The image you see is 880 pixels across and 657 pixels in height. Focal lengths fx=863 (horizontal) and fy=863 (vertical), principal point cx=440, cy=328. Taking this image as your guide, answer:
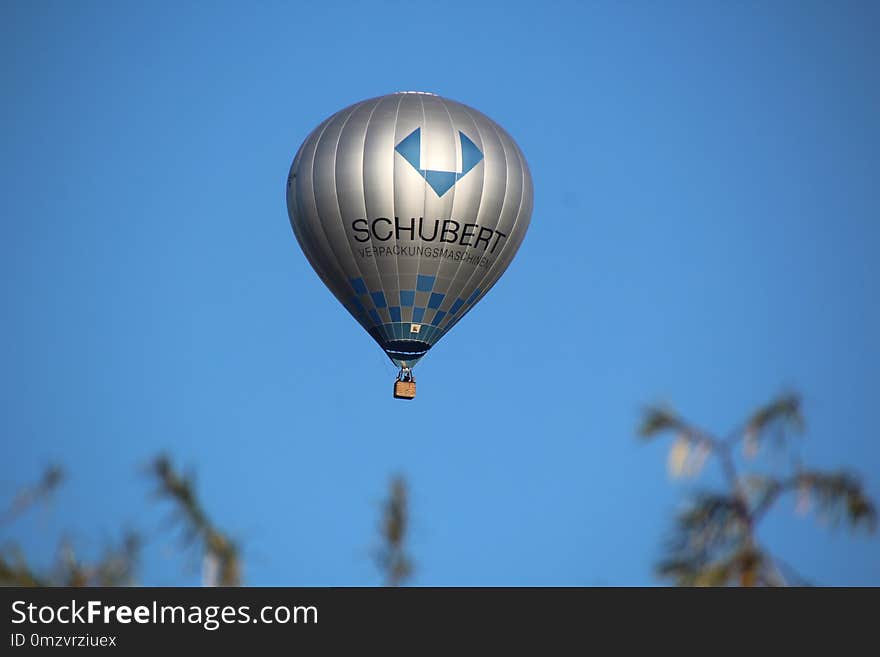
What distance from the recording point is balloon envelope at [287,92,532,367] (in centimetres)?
4072

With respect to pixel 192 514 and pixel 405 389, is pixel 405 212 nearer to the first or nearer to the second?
pixel 405 389

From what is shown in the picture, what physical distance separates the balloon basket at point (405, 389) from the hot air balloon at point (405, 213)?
0.05 m

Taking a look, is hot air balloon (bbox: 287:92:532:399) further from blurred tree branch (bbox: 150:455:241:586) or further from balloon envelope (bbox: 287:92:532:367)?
blurred tree branch (bbox: 150:455:241:586)

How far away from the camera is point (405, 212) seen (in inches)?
1602

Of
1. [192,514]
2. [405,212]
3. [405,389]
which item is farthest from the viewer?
[405,389]

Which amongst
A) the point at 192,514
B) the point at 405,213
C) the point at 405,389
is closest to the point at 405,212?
the point at 405,213

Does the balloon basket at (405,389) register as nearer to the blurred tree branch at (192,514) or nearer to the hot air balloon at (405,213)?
the hot air balloon at (405,213)

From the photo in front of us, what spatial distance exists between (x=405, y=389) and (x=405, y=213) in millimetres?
8444

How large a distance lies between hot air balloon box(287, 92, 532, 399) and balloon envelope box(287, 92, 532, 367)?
48 mm

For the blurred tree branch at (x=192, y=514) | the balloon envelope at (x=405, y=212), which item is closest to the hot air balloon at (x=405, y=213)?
the balloon envelope at (x=405, y=212)

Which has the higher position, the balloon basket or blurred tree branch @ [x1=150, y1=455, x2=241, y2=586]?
the balloon basket

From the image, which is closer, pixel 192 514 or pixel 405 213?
pixel 192 514

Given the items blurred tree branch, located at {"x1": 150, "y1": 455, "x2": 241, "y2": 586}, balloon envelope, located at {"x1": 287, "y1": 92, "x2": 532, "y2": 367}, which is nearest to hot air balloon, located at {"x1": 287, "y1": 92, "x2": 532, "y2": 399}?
balloon envelope, located at {"x1": 287, "y1": 92, "x2": 532, "y2": 367}
